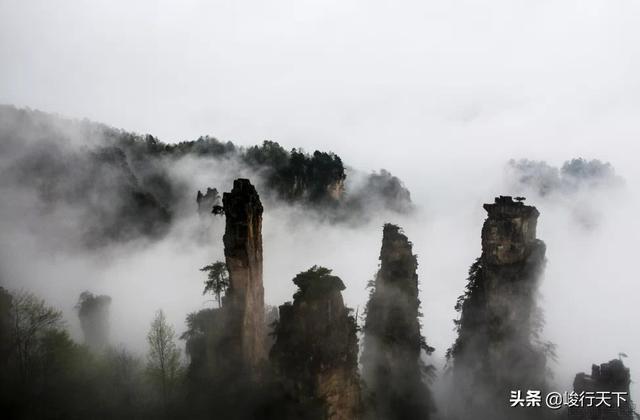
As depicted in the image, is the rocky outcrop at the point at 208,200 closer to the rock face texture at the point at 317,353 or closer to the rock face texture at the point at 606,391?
the rock face texture at the point at 317,353

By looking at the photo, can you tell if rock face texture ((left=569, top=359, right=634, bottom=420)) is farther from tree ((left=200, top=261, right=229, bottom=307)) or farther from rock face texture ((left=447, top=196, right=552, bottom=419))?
tree ((left=200, top=261, right=229, bottom=307))

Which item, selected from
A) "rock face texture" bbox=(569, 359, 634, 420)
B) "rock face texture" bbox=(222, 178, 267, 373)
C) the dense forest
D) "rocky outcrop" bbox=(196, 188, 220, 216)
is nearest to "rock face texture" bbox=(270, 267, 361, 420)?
"rock face texture" bbox=(222, 178, 267, 373)

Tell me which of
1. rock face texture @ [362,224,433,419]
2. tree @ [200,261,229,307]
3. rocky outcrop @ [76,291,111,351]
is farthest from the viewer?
rocky outcrop @ [76,291,111,351]

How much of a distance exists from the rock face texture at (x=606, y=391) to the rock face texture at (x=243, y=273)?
102ft

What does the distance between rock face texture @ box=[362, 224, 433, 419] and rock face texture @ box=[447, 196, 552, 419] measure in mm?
6591

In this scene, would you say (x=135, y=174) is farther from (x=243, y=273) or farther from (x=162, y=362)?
(x=243, y=273)

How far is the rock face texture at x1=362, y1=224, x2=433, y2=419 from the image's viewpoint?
4644 cm

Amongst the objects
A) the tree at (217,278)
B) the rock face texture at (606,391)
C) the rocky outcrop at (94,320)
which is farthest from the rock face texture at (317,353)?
the rocky outcrop at (94,320)

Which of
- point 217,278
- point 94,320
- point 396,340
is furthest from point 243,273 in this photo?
point 94,320

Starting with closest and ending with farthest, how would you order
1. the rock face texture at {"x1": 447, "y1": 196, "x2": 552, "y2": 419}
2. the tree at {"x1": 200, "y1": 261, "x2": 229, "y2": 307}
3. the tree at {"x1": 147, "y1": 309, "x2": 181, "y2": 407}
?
the rock face texture at {"x1": 447, "y1": 196, "x2": 552, "y2": 419} → the tree at {"x1": 200, "y1": 261, "x2": 229, "y2": 307} → the tree at {"x1": 147, "y1": 309, "x2": 181, "y2": 407}

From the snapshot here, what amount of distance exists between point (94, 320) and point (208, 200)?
116 feet

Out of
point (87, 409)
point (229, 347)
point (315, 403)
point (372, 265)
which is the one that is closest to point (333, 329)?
point (315, 403)

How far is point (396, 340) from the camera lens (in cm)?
4688

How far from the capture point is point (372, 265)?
127 meters
